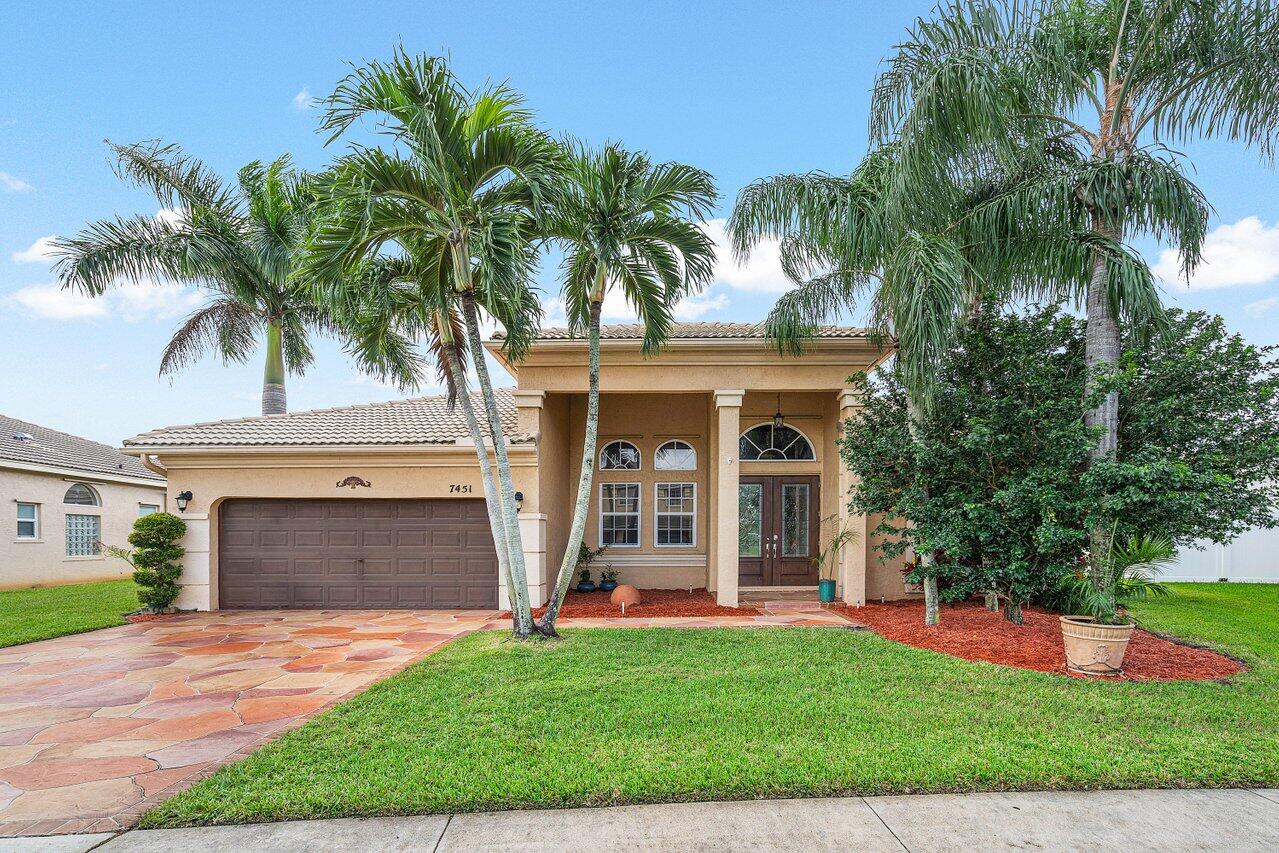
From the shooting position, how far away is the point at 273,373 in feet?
53.2

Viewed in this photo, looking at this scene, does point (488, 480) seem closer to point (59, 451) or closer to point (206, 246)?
point (206, 246)

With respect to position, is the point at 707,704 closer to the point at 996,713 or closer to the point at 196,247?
the point at 996,713

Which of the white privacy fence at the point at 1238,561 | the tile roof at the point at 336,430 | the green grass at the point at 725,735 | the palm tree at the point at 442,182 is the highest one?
the palm tree at the point at 442,182

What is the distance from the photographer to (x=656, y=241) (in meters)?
8.40

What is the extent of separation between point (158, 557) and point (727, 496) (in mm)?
10154

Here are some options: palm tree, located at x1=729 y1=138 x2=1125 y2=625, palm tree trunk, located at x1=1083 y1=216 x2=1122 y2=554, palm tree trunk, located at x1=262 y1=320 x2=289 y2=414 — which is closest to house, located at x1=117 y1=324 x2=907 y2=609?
palm tree, located at x1=729 y1=138 x2=1125 y2=625

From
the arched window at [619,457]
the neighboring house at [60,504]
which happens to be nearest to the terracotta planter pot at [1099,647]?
the arched window at [619,457]

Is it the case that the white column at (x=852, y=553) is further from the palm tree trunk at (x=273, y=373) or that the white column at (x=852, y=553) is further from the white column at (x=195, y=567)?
the palm tree trunk at (x=273, y=373)

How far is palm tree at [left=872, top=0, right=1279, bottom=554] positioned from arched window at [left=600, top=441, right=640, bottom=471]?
775 cm

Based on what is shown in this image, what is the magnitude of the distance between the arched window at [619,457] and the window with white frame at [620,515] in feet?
1.23

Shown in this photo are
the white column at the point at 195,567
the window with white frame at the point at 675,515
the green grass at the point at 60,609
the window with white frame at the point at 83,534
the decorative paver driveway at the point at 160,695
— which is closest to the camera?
the decorative paver driveway at the point at 160,695

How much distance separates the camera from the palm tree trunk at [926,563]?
848 cm

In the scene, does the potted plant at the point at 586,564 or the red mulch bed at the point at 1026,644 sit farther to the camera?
the potted plant at the point at 586,564

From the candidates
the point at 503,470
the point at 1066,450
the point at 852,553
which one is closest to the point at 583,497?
the point at 503,470
